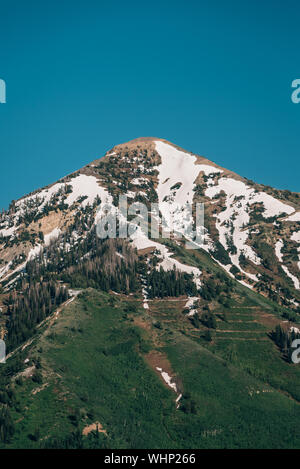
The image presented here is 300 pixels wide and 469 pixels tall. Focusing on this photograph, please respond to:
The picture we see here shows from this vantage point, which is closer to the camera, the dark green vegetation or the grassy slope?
the dark green vegetation

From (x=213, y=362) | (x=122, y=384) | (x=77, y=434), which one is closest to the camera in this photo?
(x=77, y=434)

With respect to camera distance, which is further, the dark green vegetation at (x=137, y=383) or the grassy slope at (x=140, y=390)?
the grassy slope at (x=140, y=390)

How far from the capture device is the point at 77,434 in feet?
350

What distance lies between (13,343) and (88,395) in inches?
1862

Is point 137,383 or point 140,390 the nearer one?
point 140,390

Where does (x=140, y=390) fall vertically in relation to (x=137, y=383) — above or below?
below
